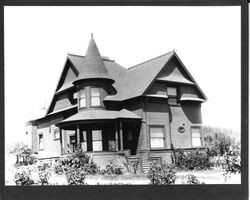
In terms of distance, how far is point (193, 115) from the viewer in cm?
2377

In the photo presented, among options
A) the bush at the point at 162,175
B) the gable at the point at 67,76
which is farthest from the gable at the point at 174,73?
the bush at the point at 162,175

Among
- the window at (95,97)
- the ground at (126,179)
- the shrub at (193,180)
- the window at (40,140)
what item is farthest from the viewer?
the window at (40,140)

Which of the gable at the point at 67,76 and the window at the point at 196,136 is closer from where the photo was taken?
the gable at the point at 67,76

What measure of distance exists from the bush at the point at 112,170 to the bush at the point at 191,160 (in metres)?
3.31

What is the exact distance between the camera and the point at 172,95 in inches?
922

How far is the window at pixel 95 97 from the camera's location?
884 inches

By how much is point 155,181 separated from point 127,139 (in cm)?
487

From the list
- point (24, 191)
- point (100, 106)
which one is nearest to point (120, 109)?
point (100, 106)

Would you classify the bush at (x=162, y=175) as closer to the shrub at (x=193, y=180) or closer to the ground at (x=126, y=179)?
the ground at (x=126, y=179)

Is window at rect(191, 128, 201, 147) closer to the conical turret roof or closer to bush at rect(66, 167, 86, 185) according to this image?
the conical turret roof

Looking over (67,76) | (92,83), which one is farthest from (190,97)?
(67,76)
